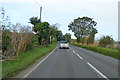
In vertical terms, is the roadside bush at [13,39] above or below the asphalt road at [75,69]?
above

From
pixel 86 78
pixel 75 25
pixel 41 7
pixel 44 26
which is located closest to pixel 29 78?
pixel 86 78

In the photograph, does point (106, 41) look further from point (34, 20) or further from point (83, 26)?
point (83, 26)

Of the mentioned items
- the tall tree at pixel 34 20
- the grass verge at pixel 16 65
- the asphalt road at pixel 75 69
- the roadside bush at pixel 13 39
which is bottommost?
the asphalt road at pixel 75 69

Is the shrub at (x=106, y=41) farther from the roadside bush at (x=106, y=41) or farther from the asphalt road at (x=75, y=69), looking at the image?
the asphalt road at (x=75, y=69)

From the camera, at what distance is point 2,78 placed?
6.63 m

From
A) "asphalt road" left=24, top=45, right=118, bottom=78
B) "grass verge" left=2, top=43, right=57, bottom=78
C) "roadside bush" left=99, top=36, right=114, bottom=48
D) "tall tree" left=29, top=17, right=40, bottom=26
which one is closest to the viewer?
"grass verge" left=2, top=43, right=57, bottom=78

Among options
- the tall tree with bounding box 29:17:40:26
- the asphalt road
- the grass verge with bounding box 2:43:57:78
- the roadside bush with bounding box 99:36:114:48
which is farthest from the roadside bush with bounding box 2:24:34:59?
the roadside bush with bounding box 99:36:114:48

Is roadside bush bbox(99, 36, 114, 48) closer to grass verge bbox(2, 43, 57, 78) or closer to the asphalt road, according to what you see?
the asphalt road

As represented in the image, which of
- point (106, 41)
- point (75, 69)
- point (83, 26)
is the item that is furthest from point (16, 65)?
point (83, 26)

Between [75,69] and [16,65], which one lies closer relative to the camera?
[75,69]

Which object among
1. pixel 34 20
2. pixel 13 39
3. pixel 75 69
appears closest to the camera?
pixel 75 69

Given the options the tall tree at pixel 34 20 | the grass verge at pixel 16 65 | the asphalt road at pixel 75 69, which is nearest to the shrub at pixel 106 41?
the tall tree at pixel 34 20

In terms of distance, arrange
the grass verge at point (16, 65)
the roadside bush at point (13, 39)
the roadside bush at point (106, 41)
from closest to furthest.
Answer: the grass verge at point (16, 65)
the roadside bush at point (13, 39)
the roadside bush at point (106, 41)

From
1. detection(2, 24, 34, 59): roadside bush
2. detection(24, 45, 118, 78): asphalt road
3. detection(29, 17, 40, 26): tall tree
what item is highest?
detection(29, 17, 40, 26): tall tree
